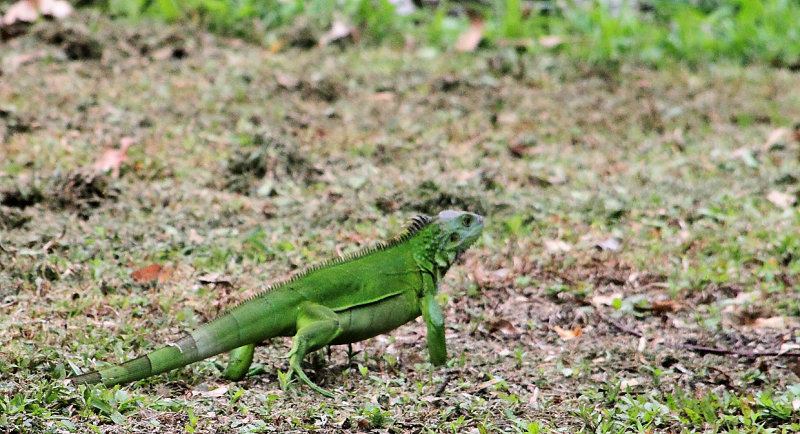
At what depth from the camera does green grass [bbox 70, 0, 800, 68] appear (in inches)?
361

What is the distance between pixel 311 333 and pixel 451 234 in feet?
2.66

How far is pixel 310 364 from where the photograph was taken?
13.3 ft

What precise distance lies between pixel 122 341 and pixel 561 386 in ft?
6.12

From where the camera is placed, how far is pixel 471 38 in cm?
927

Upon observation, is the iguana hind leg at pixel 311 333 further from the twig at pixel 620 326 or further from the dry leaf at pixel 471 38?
the dry leaf at pixel 471 38

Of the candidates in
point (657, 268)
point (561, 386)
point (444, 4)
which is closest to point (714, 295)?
point (657, 268)

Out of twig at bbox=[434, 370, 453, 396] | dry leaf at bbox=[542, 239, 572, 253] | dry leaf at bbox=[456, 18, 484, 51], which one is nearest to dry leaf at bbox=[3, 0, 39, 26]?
dry leaf at bbox=[456, 18, 484, 51]

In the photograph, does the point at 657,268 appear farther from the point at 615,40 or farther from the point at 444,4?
the point at 444,4

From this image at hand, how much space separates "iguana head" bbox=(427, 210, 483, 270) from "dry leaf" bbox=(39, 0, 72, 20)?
5889mm

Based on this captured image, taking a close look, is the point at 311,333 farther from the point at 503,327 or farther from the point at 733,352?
the point at 733,352

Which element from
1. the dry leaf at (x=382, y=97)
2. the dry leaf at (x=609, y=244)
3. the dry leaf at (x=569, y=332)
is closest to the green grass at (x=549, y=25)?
the dry leaf at (x=382, y=97)

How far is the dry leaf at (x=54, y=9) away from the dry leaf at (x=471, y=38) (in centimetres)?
359

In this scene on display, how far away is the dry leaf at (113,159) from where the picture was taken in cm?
622

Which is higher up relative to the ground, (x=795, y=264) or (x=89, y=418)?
(x=89, y=418)
